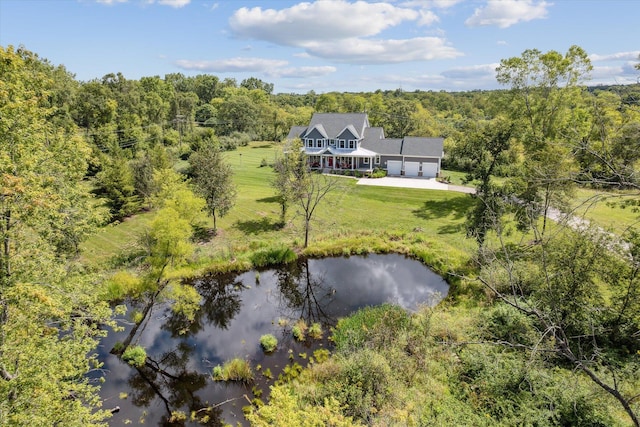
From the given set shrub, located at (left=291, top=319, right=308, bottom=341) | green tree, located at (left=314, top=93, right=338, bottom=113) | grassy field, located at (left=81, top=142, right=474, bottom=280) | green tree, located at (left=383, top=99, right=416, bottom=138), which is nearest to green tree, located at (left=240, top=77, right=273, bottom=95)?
green tree, located at (left=314, top=93, right=338, bottom=113)

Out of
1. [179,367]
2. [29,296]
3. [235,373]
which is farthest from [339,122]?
[29,296]

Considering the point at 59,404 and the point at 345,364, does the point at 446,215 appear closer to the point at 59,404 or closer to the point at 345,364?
the point at 345,364

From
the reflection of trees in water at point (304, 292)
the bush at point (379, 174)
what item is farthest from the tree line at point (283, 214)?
the bush at point (379, 174)

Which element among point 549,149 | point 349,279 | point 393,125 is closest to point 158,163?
point 349,279

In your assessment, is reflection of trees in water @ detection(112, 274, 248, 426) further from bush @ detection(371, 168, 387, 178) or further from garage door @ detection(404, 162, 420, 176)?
garage door @ detection(404, 162, 420, 176)

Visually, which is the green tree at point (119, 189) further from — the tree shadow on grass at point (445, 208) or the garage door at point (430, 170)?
the garage door at point (430, 170)

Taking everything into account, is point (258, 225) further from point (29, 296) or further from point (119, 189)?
point (29, 296)
